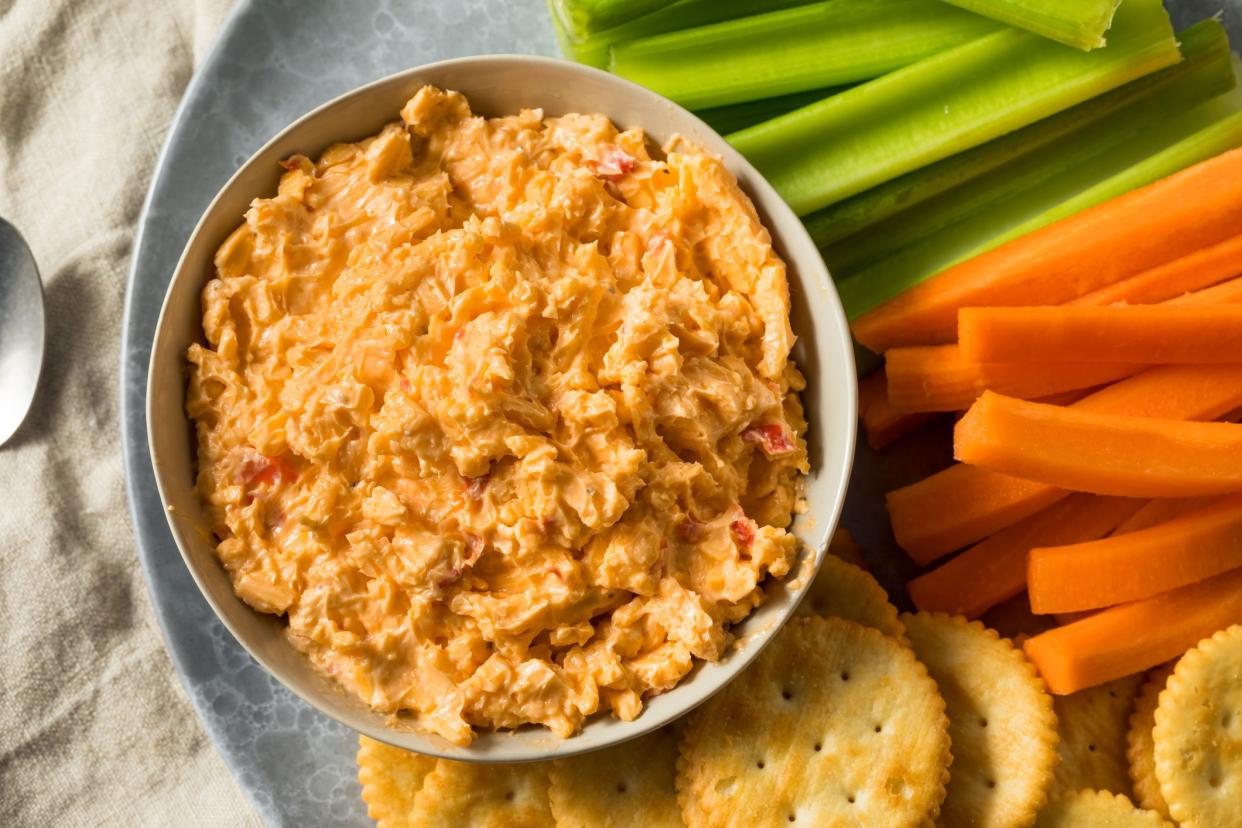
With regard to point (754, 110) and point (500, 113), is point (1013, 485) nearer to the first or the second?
point (754, 110)

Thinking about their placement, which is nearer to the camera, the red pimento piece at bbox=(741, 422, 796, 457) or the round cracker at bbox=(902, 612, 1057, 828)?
the red pimento piece at bbox=(741, 422, 796, 457)

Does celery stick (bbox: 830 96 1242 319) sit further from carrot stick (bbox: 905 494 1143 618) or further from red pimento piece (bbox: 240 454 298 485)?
red pimento piece (bbox: 240 454 298 485)

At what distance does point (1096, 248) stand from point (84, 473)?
8.69ft

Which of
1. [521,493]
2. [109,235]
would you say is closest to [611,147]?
[521,493]

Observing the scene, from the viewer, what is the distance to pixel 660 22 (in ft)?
9.85

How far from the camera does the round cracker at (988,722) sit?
2.85 m

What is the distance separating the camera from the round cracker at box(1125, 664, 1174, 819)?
9.85ft

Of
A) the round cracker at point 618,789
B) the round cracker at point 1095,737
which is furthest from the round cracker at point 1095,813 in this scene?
the round cracker at point 618,789

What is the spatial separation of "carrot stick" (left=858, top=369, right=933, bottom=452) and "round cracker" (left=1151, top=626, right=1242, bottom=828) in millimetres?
833

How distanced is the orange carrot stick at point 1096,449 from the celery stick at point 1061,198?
1.57 ft

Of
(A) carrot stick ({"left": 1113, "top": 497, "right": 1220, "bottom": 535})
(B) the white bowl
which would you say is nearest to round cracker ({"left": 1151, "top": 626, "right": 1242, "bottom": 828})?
(A) carrot stick ({"left": 1113, "top": 497, "right": 1220, "bottom": 535})

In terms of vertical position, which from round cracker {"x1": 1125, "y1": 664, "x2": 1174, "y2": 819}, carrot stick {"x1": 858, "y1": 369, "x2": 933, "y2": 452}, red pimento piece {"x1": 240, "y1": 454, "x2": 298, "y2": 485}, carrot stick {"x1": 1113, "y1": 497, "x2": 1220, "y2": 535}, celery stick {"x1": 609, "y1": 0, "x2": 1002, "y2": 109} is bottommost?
round cracker {"x1": 1125, "y1": 664, "x2": 1174, "y2": 819}

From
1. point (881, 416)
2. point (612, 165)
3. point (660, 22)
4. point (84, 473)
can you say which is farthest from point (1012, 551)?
point (84, 473)

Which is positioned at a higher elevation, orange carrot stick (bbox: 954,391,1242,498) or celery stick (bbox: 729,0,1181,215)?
celery stick (bbox: 729,0,1181,215)
